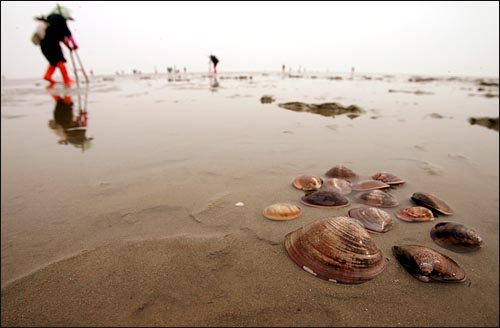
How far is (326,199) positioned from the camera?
8.36ft

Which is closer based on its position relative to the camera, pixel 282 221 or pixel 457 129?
pixel 282 221

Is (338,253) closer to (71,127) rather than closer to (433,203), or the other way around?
(433,203)

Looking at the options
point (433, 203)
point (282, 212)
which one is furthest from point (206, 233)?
point (433, 203)

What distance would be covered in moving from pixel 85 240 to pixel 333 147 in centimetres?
408

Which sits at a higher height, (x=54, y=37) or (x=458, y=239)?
(x=54, y=37)

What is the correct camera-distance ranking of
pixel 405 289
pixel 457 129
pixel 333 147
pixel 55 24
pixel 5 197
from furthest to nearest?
pixel 55 24 < pixel 457 129 < pixel 333 147 < pixel 5 197 < pixel 405 289

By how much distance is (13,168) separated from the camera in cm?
367

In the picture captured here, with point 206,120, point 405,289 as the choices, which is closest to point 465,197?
point 405,289

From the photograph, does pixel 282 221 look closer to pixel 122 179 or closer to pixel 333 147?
pixel 122 179

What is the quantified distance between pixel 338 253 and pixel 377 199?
3.82 ft

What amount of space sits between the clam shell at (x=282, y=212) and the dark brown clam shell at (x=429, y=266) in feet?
2.99

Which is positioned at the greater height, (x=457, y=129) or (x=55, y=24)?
(x=55, y=24)

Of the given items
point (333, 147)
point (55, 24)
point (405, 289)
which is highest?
point (55, 24)

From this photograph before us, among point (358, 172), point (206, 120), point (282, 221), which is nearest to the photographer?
point (282, 221)
